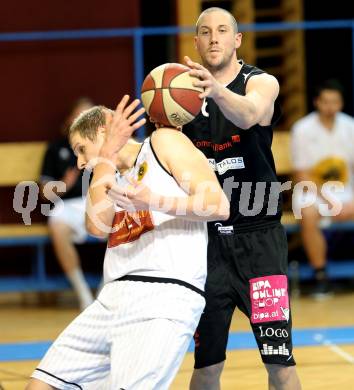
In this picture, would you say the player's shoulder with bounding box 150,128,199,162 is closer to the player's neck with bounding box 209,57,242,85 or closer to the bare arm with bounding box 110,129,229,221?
the bare arm with bounding box 110,129,229,221

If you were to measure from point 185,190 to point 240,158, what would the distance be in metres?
0.87

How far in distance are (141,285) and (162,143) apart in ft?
1.80

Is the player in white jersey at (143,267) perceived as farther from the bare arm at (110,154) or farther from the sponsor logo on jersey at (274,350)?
the sponsor logo on jersey at (274,350)

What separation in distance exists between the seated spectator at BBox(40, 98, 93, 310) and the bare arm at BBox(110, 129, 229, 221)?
15.7 feet

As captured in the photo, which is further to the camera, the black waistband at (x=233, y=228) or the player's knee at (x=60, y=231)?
the player's knee at (x=60, y=231)

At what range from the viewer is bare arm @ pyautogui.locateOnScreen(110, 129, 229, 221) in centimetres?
354

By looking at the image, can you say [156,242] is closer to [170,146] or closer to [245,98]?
[170,146]

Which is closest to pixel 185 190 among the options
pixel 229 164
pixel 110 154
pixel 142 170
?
pixel 142 170

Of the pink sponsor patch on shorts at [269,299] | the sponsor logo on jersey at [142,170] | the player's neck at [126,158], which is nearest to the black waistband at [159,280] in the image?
the sponsor logo on jersey at [142,170]

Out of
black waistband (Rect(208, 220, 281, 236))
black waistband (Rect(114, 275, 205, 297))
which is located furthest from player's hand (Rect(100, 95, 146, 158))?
black waistband (Rect(208, 220, 281, 236))

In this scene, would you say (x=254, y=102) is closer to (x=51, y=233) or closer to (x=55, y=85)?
(x=51, y=233)

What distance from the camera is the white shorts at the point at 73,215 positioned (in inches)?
333

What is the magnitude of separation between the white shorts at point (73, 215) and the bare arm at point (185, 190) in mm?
4815

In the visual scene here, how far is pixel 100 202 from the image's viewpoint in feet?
12.6
